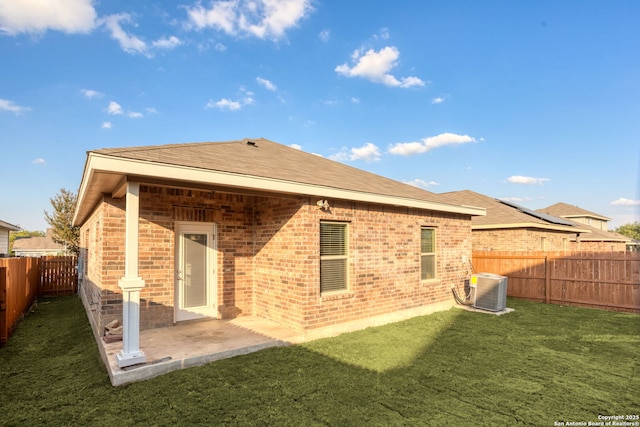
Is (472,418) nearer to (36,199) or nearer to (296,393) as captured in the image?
(296,393)

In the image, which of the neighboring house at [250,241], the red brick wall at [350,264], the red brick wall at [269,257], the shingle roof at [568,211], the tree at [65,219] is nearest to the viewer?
the neighboring house at [250,241]

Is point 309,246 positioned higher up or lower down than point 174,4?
lower down

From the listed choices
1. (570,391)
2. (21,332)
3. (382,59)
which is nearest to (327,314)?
(570,391)

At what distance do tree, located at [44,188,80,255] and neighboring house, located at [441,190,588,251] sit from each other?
26397 millimetres

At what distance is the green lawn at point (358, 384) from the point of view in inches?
139

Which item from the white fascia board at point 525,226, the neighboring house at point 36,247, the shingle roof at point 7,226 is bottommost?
Answer: the neighboring house at point 36,247

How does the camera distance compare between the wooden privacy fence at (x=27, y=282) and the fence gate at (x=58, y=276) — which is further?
the fence gate at (x=58, y=276)

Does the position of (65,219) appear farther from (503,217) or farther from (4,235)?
(503,217)

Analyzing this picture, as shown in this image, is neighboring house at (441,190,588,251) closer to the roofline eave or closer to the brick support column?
the roofline eave

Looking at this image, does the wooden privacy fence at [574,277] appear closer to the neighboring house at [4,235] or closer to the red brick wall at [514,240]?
the red brick wall at [514,240]

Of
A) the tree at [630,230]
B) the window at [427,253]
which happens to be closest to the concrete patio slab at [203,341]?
the window at [427,253]

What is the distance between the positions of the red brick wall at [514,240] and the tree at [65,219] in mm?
27276

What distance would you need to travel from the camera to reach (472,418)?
11.4 feet

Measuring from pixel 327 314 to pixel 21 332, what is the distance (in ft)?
21.9
